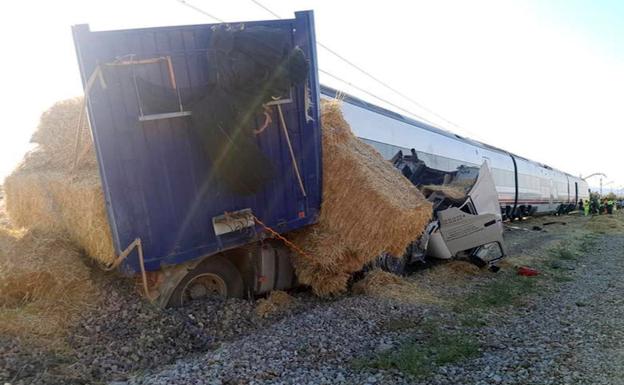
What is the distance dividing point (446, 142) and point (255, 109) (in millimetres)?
13320

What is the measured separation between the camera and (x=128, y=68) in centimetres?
401

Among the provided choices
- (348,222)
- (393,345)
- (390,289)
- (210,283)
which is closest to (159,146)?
(210,283)

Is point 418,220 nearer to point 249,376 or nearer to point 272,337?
point 272,337

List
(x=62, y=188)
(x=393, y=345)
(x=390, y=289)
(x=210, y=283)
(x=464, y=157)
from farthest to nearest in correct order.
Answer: (x=464, y=157) < (x=390, y=289) < (x=210, y=283) < (x=62, y=188) < (x=393, y=345)

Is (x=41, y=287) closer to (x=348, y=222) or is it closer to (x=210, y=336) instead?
(x=210, y=336)

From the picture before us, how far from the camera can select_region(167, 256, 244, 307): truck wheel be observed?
4742mm

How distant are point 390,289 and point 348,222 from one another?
47.0 inches

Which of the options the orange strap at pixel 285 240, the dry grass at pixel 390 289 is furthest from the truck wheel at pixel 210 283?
the dry grass at pixel 390 289

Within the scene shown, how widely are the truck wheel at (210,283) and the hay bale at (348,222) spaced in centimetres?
84

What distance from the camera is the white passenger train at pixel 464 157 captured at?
1106 cm

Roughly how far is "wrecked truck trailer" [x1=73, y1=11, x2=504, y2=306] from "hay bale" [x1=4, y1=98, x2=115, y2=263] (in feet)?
0.85

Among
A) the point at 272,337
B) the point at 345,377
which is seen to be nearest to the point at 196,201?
the point at 272,337

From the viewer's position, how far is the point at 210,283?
508 centimetres

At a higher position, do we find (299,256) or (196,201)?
(196,201)
